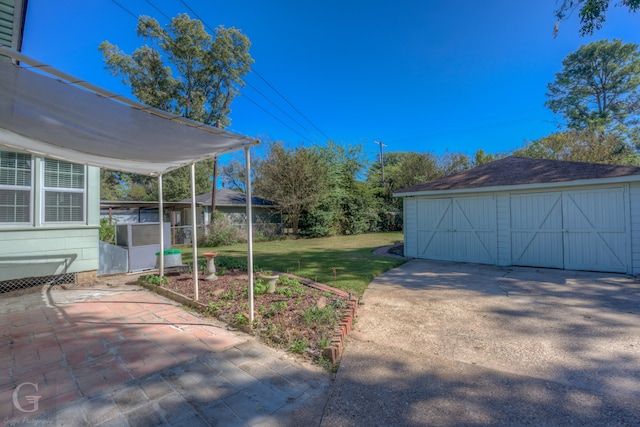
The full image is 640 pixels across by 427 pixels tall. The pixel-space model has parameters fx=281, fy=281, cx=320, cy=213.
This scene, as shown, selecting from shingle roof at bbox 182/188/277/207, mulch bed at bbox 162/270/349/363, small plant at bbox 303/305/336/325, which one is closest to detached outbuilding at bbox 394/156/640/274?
mulch bed at bbox 162/270/349/363

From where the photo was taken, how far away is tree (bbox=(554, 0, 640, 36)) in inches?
219

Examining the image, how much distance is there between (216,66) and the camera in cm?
1905

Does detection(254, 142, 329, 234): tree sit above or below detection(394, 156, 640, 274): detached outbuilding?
above

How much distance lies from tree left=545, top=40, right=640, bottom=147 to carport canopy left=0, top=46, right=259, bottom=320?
25.2 metres

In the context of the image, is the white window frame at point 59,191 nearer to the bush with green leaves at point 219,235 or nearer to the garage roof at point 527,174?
the bush with green leaves at point 219,235

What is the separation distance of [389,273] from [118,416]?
5915 millimetres

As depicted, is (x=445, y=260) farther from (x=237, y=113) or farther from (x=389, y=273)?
(x=237, y=113)

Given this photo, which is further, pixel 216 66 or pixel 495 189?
pixel 216 66

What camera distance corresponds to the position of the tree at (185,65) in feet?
59.0

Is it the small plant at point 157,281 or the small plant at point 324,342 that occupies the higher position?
the small plant at point 157,281

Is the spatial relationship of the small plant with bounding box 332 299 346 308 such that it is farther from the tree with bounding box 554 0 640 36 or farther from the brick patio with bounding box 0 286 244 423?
the tree with bounding box 554 0 640 36

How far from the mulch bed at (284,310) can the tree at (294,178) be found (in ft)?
37.5

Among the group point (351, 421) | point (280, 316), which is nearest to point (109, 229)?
point (280, 316)

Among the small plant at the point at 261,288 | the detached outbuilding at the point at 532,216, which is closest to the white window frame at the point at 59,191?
the small plant at the point at 261,288
